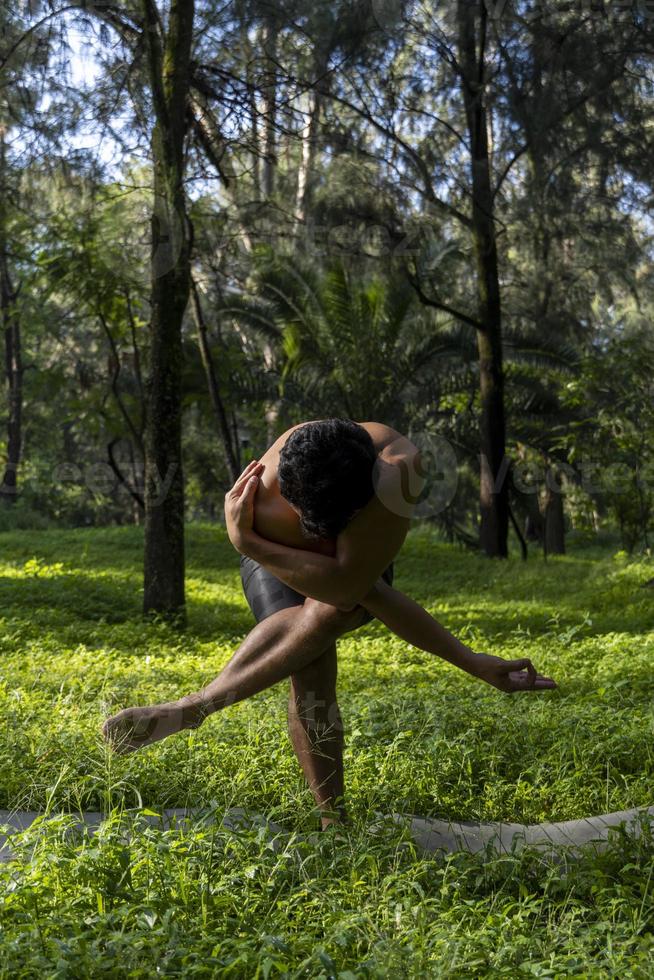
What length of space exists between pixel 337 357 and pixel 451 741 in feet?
33.4

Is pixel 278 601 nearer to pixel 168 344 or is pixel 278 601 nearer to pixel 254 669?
pixel 254 669

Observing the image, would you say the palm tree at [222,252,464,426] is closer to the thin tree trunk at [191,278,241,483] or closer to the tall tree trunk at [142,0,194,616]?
the thin tree trunk at [191,278,241,483]

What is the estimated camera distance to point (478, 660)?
316 cm

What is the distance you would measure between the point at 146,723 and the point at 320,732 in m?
0.56

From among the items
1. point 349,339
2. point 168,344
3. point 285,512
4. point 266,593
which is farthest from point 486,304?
point 285,512

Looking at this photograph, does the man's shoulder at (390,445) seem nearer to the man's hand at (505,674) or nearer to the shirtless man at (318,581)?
the shirtless man at (318,581)

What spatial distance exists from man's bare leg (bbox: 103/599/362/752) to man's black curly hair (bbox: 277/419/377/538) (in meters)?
0.32

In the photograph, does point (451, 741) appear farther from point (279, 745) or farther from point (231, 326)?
point (231, 326)

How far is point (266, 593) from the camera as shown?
3273 mm

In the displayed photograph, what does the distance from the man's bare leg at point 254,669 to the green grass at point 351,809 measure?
18cm

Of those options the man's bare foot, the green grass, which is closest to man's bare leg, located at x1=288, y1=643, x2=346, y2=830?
the green grass

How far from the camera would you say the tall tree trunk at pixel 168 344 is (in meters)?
7.97

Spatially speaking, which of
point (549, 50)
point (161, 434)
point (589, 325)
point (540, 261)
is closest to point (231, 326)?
point (540, 261)

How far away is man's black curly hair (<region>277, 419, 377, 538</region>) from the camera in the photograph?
9.09ft
